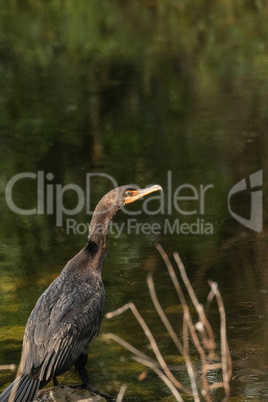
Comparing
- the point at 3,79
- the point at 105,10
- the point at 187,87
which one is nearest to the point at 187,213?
the point at 187,87

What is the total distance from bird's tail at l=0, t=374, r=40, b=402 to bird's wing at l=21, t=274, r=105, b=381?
0.05m

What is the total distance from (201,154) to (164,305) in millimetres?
5513

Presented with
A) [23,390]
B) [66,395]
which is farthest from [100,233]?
[23,390]

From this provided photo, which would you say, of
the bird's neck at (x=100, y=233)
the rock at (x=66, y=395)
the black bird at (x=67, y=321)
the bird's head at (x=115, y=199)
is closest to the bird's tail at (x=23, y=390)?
the black bird at (x=67, y=321)

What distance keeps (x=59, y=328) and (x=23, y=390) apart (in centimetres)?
52

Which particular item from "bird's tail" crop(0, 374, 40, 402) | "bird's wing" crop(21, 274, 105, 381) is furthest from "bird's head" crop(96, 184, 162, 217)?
"bird's tail" crop(0, 374, 40, 402)

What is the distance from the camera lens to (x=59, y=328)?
5.72m

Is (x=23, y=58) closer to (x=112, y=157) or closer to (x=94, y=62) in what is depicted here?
(x=94, y=62)

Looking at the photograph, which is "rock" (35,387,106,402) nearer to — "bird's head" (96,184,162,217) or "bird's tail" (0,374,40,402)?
"bird's tail" (0,374,40,402)

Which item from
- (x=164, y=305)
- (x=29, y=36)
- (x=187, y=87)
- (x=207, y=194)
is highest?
(x=29, y=36)

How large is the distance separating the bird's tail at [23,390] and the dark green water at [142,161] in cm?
109

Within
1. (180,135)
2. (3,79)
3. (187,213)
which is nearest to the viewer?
(187,213)

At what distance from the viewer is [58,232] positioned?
10.4m

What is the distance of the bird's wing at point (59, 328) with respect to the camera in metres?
5.57
